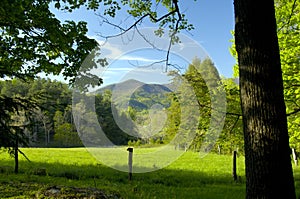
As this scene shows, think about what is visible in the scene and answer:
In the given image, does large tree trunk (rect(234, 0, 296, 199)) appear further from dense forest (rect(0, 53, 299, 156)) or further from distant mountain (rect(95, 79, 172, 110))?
distant mountain (rect(95, 79, 172, 110))

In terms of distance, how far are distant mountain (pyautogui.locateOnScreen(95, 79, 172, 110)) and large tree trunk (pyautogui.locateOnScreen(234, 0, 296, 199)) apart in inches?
121

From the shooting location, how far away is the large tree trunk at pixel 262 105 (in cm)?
268

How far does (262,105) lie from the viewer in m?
2.76

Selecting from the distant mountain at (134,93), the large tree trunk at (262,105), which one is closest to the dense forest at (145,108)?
the distant mountain at (134,93)

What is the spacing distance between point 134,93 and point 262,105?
3.36m

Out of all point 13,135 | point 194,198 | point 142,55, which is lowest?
point 194,198

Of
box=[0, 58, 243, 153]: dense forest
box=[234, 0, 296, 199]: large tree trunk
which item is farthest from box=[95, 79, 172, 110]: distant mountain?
box=[234, 0, 296, 199]: large tree trunk

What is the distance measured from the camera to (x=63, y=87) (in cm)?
827

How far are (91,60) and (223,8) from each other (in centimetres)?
362

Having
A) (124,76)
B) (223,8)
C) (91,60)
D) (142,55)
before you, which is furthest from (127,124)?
(223,8)

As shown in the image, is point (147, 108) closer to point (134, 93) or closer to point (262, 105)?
point (134, 93)

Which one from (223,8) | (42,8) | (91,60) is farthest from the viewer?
(223,8)

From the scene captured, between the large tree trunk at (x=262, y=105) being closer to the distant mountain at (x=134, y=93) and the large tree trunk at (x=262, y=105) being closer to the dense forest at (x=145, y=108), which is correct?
the dense forest at (x=145, y=108)

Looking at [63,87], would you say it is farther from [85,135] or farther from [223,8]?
[223,8]
